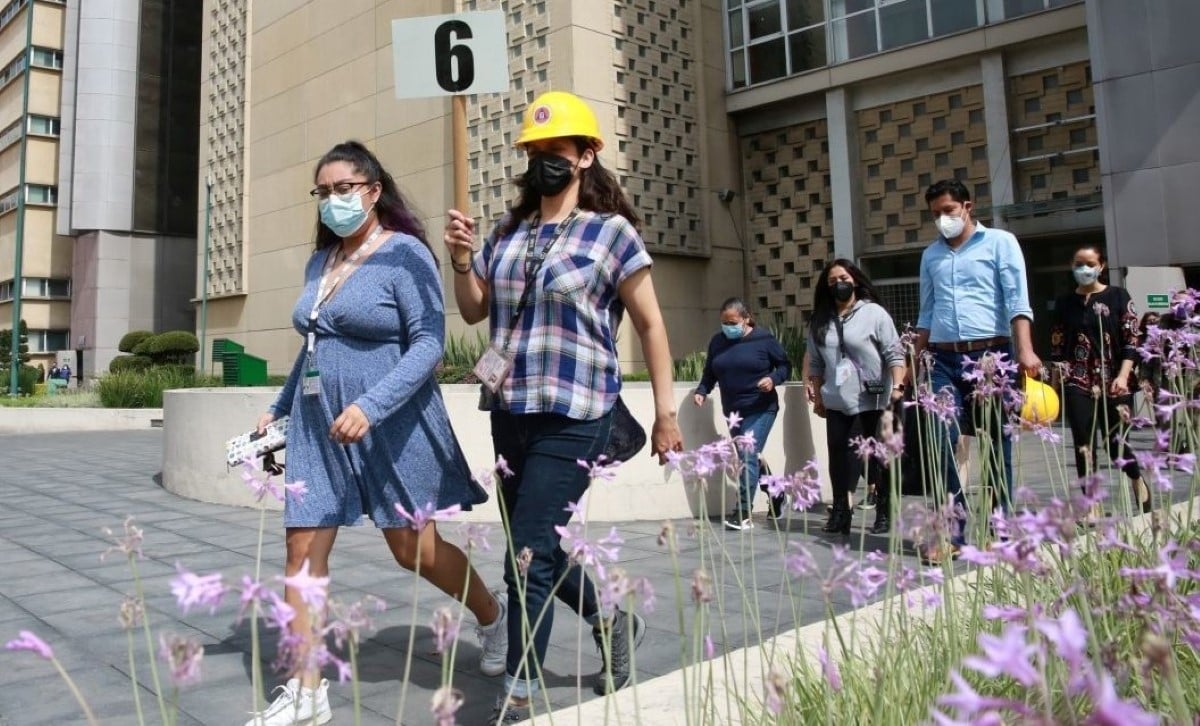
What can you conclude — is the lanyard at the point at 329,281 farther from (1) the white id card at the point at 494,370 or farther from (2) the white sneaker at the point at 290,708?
(2) the white sneaker at the point at 290,708

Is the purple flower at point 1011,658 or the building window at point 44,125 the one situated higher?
the building window at point 44,125

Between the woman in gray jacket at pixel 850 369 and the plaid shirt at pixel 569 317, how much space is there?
3324 millimetres

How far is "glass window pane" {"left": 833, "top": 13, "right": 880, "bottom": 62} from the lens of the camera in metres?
16.5

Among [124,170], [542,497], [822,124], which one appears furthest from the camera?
[124,170]

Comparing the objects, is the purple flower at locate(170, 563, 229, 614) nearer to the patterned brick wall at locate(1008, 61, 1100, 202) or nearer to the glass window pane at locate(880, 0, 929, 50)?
the patterned brick wall at locate(1008, 61, 1100, 202)

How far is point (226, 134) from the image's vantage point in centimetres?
2512

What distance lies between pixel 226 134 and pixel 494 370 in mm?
25177

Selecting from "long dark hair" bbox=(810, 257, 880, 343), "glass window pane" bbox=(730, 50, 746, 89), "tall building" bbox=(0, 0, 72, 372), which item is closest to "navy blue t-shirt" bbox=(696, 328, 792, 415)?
"long dark hair" bbox=(810, 257, 880, 343)

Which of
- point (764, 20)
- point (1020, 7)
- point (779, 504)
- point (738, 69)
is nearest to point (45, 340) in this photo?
point (738, 69)

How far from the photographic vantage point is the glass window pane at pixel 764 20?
17781mm

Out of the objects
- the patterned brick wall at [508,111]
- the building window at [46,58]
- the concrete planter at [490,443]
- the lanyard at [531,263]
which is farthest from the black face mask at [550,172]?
the building window at [46,58]

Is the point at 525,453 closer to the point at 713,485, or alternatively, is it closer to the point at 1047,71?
the point at 713,485

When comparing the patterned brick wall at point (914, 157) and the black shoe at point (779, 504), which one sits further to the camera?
the patterned brick wall at point (914, 157)

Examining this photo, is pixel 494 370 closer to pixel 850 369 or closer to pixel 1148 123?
pixel 850 369
